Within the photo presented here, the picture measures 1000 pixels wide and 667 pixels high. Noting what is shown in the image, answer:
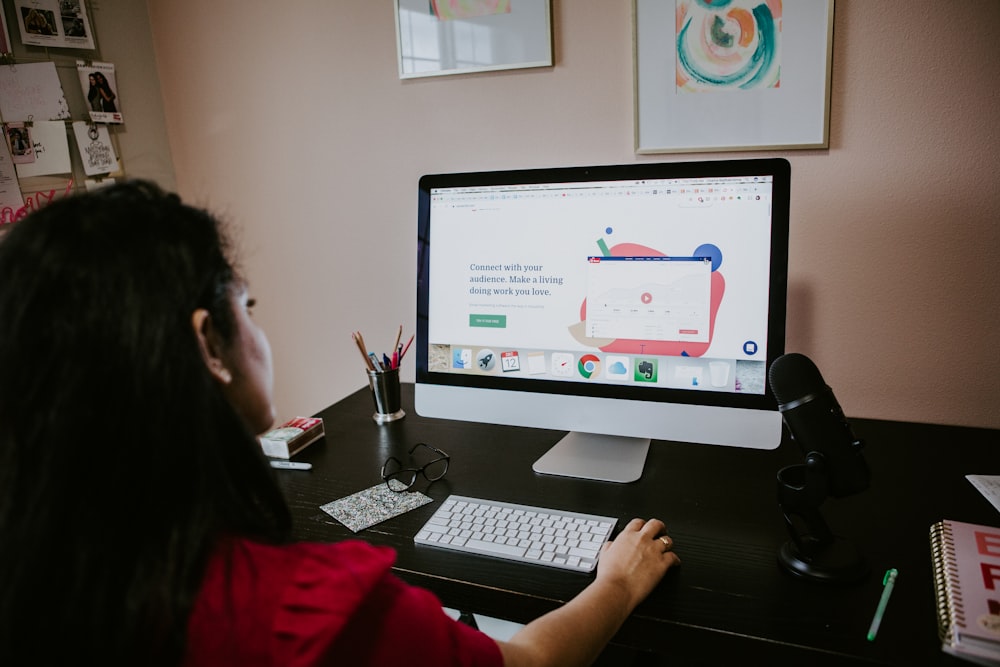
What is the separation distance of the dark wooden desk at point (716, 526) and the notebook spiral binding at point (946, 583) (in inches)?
0.6

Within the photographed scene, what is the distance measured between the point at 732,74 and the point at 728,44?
0.05m

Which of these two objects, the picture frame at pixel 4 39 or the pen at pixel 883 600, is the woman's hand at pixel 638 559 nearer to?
the pen at pixel 883 600

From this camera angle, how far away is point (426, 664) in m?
0.56

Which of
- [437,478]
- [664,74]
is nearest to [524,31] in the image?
[664,74]

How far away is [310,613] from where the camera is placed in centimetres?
51

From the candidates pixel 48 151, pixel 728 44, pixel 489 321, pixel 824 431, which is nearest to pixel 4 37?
pixel 48 151

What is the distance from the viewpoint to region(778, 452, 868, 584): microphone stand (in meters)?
0.77

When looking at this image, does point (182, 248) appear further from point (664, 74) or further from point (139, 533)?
point (664, 74)

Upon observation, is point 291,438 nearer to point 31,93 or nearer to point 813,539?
point 813,539

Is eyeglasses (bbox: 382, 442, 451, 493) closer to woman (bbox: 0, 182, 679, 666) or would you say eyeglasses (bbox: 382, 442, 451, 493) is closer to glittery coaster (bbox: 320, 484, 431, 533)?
glittery coaster (bbox: 320, 484, 431, 533)

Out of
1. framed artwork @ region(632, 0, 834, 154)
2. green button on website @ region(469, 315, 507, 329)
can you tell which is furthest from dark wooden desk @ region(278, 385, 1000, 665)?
framed artwork @ region(632, 0, 834, 154)

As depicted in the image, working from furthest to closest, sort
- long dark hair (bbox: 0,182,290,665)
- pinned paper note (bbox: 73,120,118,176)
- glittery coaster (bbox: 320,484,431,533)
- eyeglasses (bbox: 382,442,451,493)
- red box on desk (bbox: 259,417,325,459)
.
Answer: pinned paper note (bbox: 73,120,118,176) → red box on desk (bbox: 259,417,325,459) → eyeglasses (bbox: 382,442,451,493) → glittery coaster (bbox: 320,484,431,533) → long dark hair (bbox: 0,182,290,665)

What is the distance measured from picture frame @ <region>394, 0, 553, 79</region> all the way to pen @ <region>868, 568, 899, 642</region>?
43.3 inches

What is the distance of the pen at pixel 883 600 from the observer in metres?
0.67
